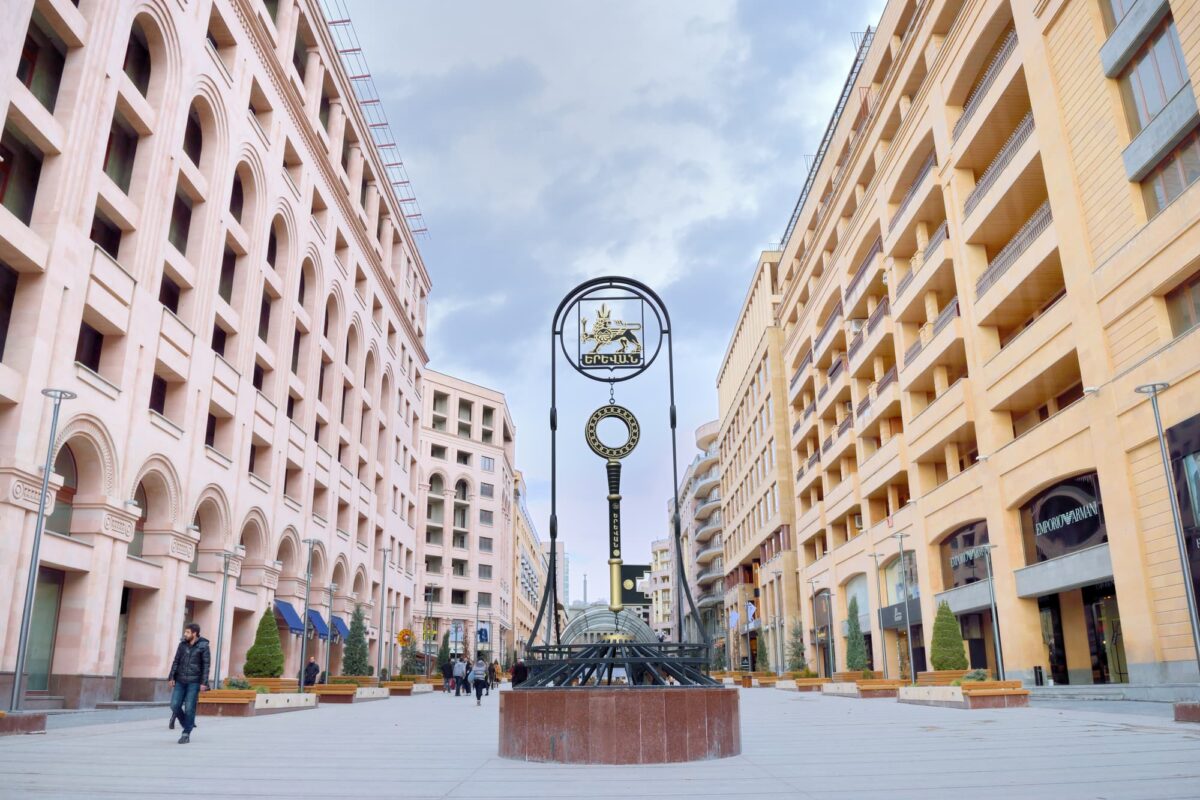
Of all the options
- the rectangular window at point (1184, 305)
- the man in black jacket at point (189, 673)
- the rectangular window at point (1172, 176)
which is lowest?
the man in black jacket at point (189, 673)

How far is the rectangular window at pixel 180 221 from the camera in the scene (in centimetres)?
3169

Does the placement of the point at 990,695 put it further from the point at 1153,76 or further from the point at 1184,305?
the point at 1153,76

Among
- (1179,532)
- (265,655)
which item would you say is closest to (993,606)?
(1179,532)

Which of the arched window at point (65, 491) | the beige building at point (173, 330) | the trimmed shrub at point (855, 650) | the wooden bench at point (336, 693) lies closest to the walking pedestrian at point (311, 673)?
the beige building at point (173, 330)

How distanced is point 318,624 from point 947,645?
96.3 ft

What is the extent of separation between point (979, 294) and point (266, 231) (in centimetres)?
2854

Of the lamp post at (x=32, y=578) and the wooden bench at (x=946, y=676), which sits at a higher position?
the lamp post at (x=32, y=578)

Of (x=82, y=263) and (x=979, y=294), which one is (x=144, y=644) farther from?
(x=979, y=294)

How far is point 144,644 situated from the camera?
2722cm

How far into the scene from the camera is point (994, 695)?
21891mm

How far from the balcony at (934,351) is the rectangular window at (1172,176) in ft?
37.2

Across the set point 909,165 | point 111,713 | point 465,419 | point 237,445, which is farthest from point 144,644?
point 465,419

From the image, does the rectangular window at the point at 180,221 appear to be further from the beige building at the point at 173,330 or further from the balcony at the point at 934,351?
the balcony at the point at 934,351

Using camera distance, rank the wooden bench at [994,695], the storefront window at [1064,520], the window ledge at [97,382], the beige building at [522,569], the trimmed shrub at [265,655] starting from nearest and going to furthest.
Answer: the wooden bench at [994,695] < the window ledge at [97,382] < the storefront window at [1064,520] < the trimmed shrub at [265,655] < the beige building at [522,569]
